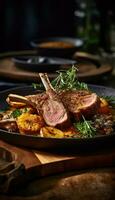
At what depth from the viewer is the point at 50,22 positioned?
4777 millimetres

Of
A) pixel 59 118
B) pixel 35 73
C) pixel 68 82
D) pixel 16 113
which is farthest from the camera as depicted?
pixel 35 73

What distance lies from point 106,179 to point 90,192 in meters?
0.11

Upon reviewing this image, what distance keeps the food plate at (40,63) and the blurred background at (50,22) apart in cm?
123

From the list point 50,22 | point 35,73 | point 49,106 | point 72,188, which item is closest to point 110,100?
point 49,106

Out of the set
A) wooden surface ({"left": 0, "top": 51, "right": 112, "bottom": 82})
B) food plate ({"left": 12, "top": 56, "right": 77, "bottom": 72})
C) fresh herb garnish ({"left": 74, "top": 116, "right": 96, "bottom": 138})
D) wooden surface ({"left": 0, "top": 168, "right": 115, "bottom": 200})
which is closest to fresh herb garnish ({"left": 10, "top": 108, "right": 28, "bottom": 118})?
fresh herb garnish ({"left": 74, "top": 116, "right": 96, "bottom": 138})

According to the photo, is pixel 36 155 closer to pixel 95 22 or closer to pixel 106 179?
pixel 106 179

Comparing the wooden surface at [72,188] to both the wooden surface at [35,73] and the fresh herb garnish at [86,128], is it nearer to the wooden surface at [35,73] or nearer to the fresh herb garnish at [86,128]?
the fresh herb garnish at [86,128]

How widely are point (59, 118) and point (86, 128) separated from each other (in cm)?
13

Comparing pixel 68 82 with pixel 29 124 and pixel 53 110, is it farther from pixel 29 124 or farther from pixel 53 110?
pixel 29 124

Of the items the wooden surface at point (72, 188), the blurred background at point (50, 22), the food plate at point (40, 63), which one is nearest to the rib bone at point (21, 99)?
the wooden surface at point (72, 188)

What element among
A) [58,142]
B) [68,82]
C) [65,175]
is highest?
[68,82]

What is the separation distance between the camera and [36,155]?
1839 millimetres

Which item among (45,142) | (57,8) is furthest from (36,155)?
(57,8)

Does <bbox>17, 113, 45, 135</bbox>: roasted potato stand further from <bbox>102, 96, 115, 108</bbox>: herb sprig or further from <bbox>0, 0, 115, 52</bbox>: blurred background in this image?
<bbox>0, 0, 115, 52</bbox>: blurred background
